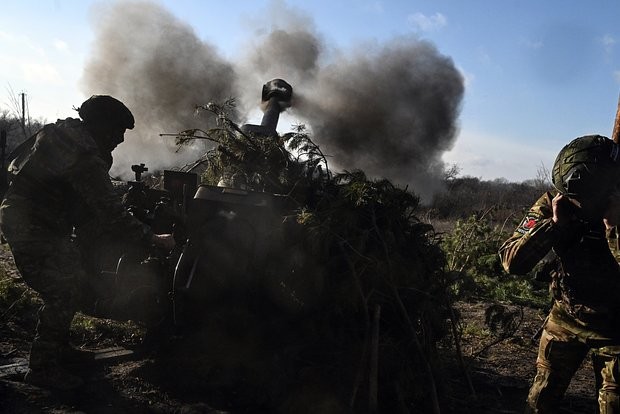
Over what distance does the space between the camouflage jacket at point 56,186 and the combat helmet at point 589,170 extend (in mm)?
3026

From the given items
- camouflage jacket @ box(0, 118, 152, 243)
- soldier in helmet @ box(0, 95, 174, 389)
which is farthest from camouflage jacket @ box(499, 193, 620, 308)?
camouflage jacket @ box(0, 118, 152, 243)

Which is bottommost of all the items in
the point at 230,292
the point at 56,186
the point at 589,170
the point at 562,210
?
the point at 230,292

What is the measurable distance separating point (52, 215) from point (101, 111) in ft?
3.10

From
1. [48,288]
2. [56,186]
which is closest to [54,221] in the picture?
[56,186]

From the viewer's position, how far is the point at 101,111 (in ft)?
16.0

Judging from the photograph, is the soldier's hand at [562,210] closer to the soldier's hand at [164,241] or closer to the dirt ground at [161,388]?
the dirt ground at [161,388]

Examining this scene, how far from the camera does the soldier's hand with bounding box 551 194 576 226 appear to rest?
3.25 m

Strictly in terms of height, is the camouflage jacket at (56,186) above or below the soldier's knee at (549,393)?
above

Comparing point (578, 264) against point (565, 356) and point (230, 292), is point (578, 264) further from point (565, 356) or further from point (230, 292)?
point (230, 292)

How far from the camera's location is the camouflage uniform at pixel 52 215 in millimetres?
4469

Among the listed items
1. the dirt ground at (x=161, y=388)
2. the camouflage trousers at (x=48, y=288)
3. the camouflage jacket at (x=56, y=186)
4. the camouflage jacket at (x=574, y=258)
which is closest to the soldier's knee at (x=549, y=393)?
the camouflage jacket at (x=574, y=258)

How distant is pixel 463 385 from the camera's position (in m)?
5.03

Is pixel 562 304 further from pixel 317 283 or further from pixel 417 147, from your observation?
pixel 417 147

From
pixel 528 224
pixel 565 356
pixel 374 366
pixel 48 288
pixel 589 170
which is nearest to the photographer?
pixel 589 170
